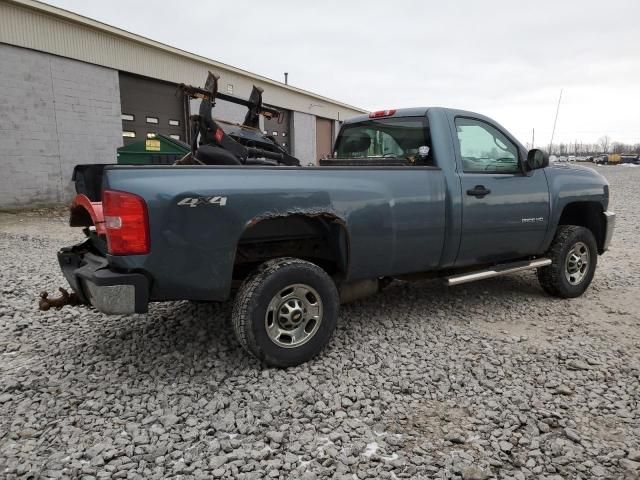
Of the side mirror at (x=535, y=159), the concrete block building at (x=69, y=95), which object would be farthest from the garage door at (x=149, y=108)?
the side mirror at (x=535, y=159)

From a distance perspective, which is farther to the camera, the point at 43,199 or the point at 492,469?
the point at 43,199

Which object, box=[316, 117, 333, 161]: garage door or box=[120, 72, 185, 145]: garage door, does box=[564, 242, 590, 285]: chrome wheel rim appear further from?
box=[316, 117, 333, 161]: garage door

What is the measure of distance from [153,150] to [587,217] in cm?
829

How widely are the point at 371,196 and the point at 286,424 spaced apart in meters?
1.72

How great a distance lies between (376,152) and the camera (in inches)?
183

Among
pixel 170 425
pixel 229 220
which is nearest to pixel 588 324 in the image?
pixel 229 220

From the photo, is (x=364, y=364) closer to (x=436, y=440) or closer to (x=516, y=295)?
(x=436, y=440)

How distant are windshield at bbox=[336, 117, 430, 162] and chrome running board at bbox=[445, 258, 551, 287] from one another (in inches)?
44.6

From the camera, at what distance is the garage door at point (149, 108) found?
13.1 m

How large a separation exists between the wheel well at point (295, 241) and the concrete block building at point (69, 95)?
9.96 meters

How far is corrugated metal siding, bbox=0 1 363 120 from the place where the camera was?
34.2 ft

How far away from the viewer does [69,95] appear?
11602 millimetres

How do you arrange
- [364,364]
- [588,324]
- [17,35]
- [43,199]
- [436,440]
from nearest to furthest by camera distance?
[436,440]
[364,364]
[588,324]
[17,35]
[43,199]

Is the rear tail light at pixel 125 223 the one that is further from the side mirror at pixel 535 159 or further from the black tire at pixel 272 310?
the side mirror at pixel 535 159
